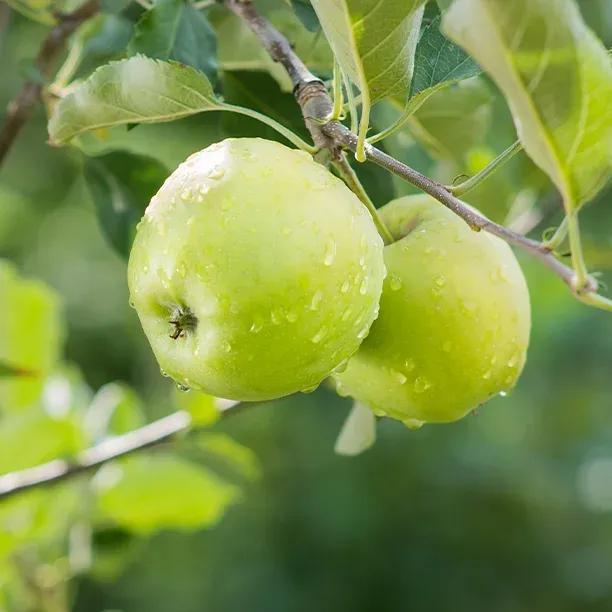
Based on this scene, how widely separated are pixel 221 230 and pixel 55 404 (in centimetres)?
Result: 79

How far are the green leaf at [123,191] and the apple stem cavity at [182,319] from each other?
41 cm

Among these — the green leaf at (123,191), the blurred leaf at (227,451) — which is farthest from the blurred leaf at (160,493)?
the green leaf at (123,191)

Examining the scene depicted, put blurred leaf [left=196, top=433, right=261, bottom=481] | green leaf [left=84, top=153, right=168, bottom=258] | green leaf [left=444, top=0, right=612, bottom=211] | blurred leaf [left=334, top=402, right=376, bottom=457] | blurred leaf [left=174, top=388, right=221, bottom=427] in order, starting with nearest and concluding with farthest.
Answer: green leaf [left=444, top=0, right=612, bottom=211] < blurred leaf [left=334, top=402, right=376, bottom=457] < green leaf [left=84, top=153, right=168, bottom=258] < blurred leaf [left=174, top=388, right=221, bottom=427] < blurred leaf [left=196, top=433, right=261, bottom=481]

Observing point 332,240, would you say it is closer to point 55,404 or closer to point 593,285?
point 593,285

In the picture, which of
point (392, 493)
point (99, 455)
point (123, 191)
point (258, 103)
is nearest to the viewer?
point (258, 103)

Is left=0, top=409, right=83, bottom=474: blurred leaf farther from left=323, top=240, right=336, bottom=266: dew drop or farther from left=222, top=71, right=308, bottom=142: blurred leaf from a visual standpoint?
left=323, top=240, right=336, bottom=266: dew drop

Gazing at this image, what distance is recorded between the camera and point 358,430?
922 mm

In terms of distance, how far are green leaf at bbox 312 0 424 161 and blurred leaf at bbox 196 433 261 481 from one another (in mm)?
640

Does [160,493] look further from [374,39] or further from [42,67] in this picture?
[374,39]

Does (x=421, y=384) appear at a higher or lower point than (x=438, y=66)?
lower

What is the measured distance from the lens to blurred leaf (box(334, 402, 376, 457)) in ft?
3.00

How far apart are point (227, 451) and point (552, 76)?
820 millimetres

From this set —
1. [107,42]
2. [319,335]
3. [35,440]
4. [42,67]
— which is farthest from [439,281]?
[35,440]

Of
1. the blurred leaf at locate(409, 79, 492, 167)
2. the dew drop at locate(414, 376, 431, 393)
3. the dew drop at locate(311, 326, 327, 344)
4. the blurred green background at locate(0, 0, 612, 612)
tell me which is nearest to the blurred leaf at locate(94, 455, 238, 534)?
the blurred leaf at locate(409, 79, 492, 167)
